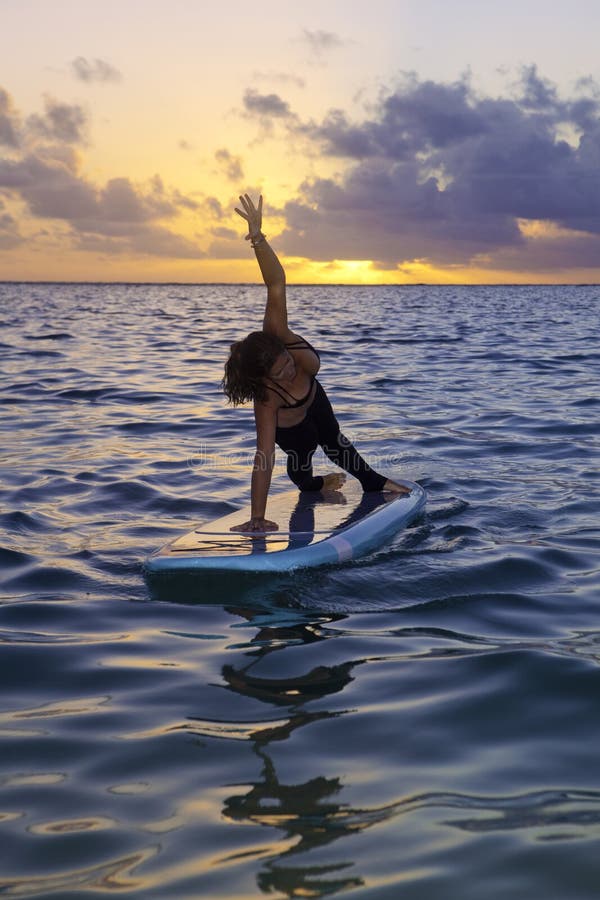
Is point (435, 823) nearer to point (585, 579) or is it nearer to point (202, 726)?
point (202, 726)

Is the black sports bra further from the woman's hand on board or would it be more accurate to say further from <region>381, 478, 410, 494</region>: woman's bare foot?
<region>381, 478, 410, 494</region>: woman's bare foot

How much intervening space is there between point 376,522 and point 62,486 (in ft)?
11.1

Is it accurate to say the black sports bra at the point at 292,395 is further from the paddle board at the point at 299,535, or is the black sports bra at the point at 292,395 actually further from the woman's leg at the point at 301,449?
the paddle board at the point at 299,535

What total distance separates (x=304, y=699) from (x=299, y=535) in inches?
93.2

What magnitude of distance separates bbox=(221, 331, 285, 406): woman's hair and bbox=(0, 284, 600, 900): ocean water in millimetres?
1272

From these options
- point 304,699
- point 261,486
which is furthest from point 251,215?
point 304,699

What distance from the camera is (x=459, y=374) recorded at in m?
17.5

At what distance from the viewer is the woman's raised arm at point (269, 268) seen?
6332 mm

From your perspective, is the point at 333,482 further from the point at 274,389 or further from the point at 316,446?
the point at 274,389

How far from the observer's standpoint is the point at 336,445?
7.44 m

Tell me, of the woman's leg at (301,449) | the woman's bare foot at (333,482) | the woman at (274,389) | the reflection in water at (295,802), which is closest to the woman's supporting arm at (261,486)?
the woman at (274,389)

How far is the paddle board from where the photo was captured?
564 cm

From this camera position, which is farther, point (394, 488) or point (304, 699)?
point (394, 488)

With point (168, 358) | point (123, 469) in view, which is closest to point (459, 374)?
point (168, 358)
